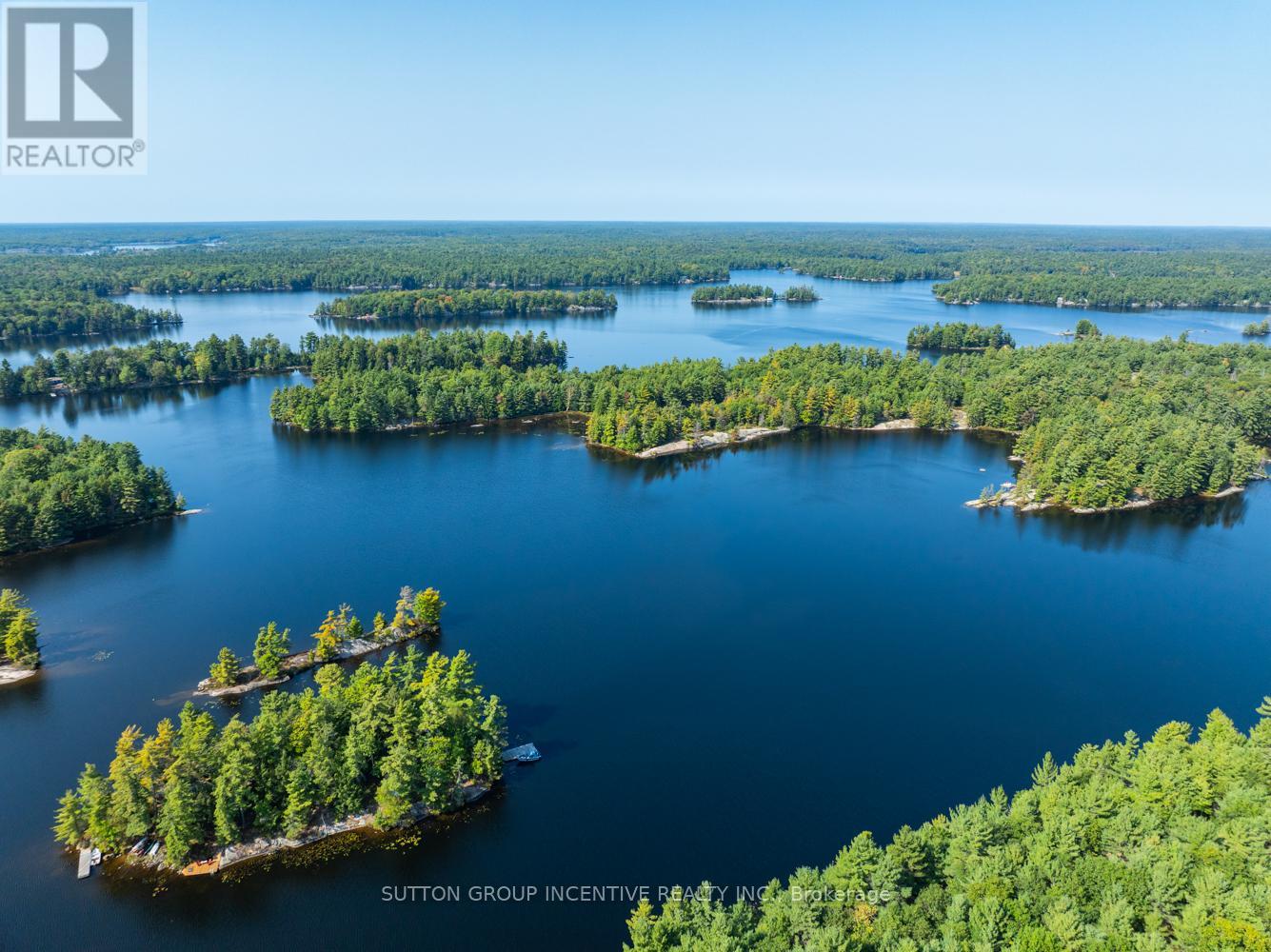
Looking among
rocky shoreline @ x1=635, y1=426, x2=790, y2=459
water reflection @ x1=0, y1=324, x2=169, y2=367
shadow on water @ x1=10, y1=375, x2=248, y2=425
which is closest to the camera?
rocky shoreline @ x1=635, y1=426, x2=790, y2=459

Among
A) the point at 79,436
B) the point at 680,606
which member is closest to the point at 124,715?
the point at 680,606

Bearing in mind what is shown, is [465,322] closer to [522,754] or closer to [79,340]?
[79,340]

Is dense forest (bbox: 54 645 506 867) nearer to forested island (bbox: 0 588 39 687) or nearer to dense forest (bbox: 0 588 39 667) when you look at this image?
forested island (bbox: 0 588 39 687)

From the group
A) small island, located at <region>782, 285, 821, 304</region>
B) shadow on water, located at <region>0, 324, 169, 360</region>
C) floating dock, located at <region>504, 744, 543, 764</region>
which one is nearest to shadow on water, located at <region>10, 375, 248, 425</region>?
shadow on water, located at <region>0, 324, 169, 360</region>

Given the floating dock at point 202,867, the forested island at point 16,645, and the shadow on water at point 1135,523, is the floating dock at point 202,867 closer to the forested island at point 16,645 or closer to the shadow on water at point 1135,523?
the forested island at point 16,645

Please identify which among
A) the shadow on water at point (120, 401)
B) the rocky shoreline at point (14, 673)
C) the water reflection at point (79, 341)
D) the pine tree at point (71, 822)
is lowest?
the pine tree at point (71, 822)

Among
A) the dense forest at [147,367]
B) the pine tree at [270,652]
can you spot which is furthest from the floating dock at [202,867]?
the dense forest at [147,367]
